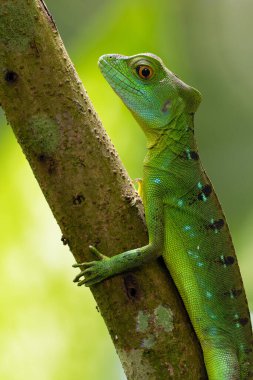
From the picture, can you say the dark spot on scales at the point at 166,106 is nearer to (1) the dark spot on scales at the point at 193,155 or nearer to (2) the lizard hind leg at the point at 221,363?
(1) the dark spot on scales at the point at 193,155

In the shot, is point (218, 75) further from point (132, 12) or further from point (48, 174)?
point (48, 174)

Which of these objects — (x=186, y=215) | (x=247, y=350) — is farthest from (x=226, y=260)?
(x=247, y=350)

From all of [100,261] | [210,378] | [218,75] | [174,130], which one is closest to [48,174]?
[100,261]

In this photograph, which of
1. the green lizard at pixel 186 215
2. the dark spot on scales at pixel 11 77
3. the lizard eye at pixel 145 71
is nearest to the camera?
the dark spot on scales at pixel 11 77

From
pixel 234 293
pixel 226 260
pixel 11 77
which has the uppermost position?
pixel 11 77

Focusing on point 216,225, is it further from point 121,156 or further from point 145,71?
point 145,71

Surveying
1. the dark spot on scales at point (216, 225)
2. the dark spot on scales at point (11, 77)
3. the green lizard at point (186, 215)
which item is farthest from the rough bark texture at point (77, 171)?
the dark spot on scales at point (216, 225)

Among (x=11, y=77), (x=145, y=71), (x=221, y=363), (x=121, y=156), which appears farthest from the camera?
(x=121, y=156)
